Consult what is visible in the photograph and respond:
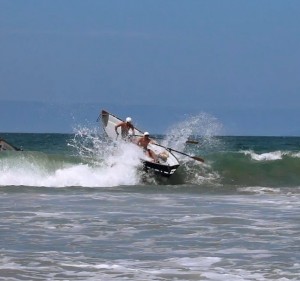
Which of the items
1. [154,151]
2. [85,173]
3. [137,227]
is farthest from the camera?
[85,173]

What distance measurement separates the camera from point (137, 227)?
1221cm

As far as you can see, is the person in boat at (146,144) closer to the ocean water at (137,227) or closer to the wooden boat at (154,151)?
the wooden boat at (154,151)

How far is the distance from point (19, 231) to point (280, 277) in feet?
14.0

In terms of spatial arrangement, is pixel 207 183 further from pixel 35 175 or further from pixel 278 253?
pixel 278 253

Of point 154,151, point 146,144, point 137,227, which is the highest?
point 146,144

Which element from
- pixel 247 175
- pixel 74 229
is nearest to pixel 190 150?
pixel 247 175

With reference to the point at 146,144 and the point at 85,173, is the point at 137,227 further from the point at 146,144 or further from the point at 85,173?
the point at 85,173

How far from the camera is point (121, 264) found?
9359 millimetres

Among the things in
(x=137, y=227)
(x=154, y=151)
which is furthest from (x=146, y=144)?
(x=137, y=227)

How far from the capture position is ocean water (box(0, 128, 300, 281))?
912 centimetres

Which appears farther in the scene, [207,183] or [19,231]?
[207,183]

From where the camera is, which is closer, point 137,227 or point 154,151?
point 137,227

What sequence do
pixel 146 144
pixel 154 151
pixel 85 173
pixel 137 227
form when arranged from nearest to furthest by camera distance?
pixel 137 227, pixel 146 144, pixel 154 151, pixel 85 173

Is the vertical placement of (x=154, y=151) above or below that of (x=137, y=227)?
above
